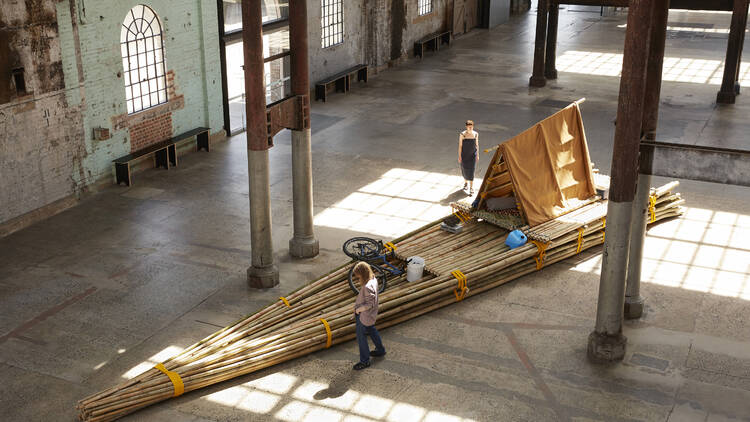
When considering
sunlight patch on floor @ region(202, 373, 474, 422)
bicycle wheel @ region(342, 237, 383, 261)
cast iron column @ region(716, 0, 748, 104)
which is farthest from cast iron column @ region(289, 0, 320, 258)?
cast iron column @ region(716, 0, 748, 104)

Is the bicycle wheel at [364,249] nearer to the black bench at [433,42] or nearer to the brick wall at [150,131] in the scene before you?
the brick wall at [150,131]

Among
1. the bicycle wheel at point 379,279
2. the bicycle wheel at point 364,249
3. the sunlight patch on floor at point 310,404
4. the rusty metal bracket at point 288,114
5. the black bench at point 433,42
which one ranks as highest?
the rusty metal bracket at point 288,114

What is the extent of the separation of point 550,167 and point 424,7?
1985 centimetres

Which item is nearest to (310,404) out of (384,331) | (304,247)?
(384,331)

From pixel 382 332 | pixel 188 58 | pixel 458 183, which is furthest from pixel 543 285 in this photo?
pixel 188 58

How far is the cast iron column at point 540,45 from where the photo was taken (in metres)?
27.0

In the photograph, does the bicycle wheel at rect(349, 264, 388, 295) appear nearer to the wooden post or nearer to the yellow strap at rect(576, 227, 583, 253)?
the yellow strap at rect(576, 227, 583, 253)

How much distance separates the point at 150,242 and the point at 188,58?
6.65 meters

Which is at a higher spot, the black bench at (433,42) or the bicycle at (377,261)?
the black bench at (433,42)

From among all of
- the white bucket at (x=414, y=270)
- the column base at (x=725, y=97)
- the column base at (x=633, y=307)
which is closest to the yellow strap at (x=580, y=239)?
the column base at (x=633, y=307)

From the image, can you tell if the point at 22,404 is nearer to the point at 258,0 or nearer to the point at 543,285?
the point at 258,0

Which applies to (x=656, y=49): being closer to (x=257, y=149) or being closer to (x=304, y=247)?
(x=257, y=149)

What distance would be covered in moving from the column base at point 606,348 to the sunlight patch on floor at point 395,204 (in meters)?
5.17

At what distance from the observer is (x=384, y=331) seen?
12.0 m
